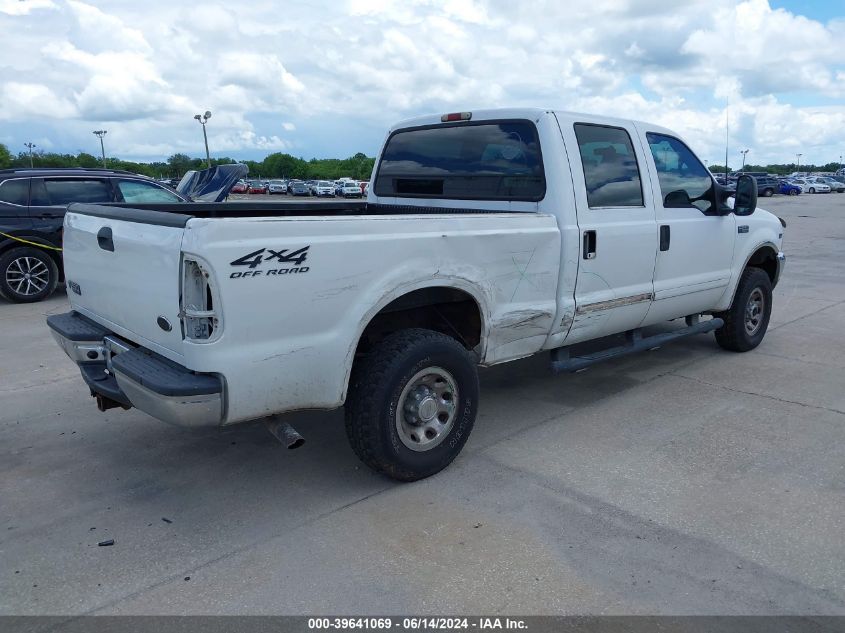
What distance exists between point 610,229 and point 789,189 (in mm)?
59516

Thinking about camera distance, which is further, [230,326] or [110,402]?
[110,402]

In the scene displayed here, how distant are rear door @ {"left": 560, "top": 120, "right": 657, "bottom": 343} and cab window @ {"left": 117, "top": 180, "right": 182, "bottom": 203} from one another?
7.28 metres

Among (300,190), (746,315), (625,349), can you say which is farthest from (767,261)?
(300,190)

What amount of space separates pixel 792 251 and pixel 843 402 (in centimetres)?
1156

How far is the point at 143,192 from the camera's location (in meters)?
10.3

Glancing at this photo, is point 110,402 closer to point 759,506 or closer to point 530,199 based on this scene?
point 530,199

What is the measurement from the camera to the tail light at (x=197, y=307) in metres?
2.96

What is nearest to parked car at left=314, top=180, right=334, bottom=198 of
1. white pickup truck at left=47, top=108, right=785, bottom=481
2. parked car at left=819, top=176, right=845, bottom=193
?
parked car at left=819, top=176, right=845, bottom=193

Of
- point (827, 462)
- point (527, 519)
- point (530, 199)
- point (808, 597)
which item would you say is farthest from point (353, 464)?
point (827, 462)

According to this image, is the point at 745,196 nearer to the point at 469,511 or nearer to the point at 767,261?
the point at 767,261

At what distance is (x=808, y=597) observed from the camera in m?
2.78

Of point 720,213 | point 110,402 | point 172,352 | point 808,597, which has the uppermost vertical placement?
point 720,213

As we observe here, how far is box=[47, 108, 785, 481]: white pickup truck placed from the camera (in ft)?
9.95

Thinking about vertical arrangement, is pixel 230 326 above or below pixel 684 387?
above
